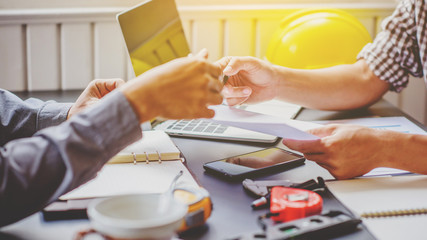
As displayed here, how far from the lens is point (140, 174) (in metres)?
0.86

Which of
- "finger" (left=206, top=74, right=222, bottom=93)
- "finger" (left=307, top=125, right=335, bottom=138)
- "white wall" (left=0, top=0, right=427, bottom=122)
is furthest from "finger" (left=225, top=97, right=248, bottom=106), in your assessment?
"white wall" (left=0, top=0, right=427, bottom=122)

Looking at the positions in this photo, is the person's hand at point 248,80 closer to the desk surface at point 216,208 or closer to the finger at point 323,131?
the desk surface at point 216,208

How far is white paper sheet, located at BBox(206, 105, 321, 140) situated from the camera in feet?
2.82

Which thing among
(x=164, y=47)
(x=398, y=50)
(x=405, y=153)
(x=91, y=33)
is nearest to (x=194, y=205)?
(x=405, y=153)

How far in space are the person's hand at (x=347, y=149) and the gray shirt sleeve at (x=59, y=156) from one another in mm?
389

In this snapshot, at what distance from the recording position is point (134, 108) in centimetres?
67

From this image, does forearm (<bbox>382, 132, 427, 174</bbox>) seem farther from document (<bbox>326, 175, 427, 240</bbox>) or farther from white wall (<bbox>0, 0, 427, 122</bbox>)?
white wall (<bbox>0, 0, 427, 122</bbox>)

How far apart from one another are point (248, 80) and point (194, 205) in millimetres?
644

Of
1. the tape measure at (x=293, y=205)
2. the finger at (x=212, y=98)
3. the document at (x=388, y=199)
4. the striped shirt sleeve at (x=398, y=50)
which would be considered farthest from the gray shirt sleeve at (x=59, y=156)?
the striped shirt sleeve at (x=398, y=50)

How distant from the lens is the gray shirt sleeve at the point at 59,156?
Answer: 63 cm

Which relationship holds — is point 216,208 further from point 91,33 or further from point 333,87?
point 91,33

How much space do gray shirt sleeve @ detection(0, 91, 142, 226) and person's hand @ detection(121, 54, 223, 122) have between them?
0.06ft

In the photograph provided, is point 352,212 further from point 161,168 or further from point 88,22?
point 88,22

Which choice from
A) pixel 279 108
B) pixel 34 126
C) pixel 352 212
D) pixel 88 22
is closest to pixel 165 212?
pixel 352 212
